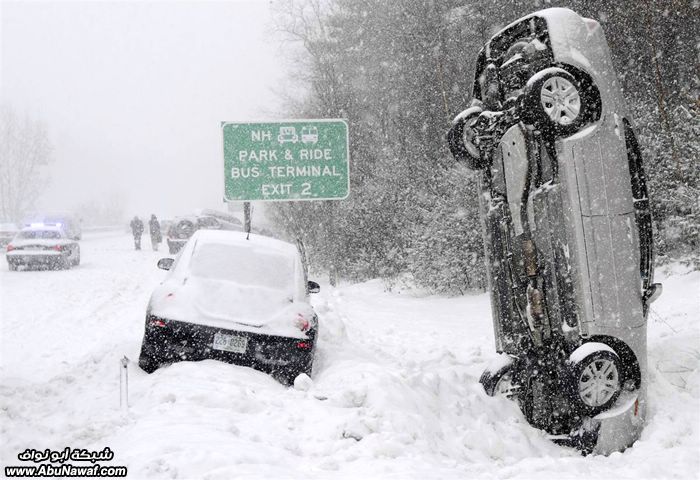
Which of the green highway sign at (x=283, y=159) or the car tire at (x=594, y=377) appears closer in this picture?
the car tire at (x=594, y=377)

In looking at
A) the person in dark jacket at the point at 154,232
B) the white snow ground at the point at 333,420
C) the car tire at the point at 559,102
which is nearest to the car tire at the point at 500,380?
the white snow ground at the point at 333,420

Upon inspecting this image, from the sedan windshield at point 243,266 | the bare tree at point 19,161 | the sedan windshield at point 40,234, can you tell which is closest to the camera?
the sedan windshield at point 243,266

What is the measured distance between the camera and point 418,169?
771 inches

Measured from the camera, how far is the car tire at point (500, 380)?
19.7 ft

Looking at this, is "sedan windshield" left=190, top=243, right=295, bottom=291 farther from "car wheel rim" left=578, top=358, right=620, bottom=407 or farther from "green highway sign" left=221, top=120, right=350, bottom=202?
"green highway sign" left=221, top=120, right=350, bottom=202

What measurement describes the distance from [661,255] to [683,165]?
1.69 m

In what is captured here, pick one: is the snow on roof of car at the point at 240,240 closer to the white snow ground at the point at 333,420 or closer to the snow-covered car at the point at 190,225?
the white snow ground at the point at 333,420

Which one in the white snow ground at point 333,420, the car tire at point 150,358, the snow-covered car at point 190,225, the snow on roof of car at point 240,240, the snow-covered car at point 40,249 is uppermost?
the snow-covered car at point 190,225

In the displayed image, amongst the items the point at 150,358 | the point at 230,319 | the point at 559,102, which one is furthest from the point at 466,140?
the point at 150,358

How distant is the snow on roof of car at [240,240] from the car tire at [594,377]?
414cm

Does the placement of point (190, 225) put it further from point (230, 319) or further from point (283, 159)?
point (230, 319)

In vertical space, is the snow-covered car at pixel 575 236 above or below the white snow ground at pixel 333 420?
above

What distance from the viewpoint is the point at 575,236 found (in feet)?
17.1

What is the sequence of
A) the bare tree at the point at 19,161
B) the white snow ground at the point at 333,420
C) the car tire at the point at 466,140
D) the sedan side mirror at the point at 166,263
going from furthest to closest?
1. the bare tree at the point at 19,161
2. the sedan side mirror at the point at 166,263
3. the car tire at the point at 466,140
4. the white snow ground at the point at 333,420
